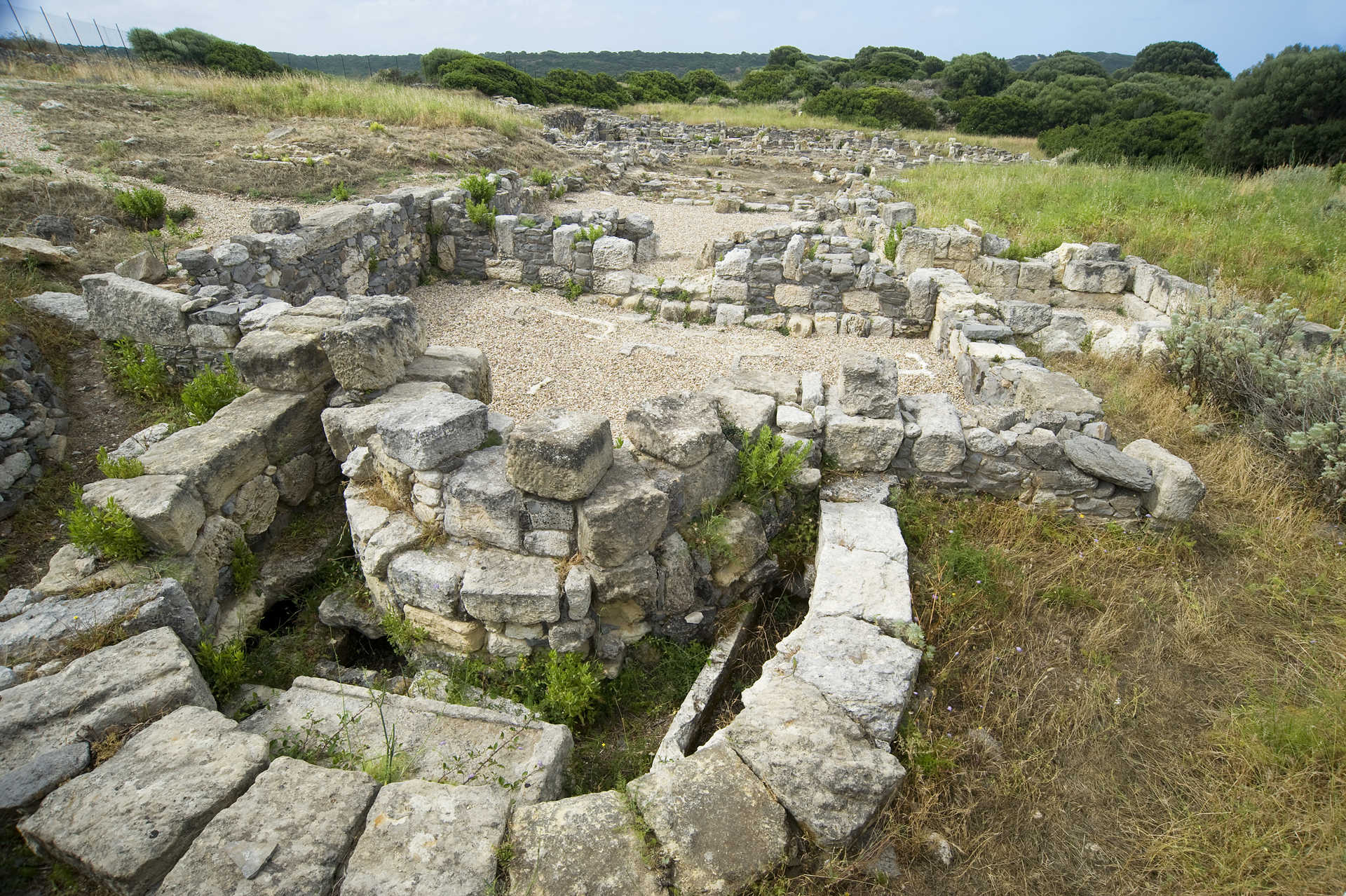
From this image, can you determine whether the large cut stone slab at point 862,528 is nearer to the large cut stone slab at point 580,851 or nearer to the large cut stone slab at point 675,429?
the large cut stone slab at point 675,429

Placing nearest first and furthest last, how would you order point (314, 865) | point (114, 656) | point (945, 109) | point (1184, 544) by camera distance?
point (314, 865), point (114, 656), point (1184, 544), point (945, 109)

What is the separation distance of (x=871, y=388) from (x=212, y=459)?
4960 mm

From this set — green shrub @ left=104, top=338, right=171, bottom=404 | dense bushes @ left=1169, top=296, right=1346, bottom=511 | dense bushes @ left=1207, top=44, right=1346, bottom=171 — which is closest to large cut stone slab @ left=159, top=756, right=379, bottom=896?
green shrub @ left=104, top=338, right=171, bottom=404

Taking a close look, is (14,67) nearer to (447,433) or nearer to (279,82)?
(279,82)

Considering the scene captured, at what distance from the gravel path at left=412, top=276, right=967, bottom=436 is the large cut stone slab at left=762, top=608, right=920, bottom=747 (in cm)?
313

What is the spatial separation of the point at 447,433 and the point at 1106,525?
203 inches

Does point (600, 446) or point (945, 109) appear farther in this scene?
point (945, 109)

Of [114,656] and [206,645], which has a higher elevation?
[114,656]

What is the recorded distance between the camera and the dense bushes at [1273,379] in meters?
5.59

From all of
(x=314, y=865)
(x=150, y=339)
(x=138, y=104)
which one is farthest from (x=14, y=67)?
(x=314, y=865)

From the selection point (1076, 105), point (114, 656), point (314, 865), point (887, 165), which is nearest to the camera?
point (314, 865)

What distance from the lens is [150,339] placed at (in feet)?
22.8

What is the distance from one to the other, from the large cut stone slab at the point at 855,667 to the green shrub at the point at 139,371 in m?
6.57

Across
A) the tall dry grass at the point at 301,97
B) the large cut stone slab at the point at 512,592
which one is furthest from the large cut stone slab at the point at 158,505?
the tall dry grass at the point at 301,97
